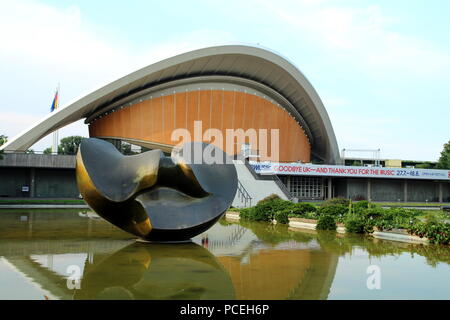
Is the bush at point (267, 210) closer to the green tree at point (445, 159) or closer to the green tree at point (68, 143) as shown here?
the green tree at point (445, 159)

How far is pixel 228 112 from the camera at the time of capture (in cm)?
4569

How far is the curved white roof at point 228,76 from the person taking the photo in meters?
37.4

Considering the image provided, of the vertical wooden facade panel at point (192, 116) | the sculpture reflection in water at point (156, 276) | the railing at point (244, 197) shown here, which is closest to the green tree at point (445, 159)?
the vertical wooden facade panel at point (192, 116)

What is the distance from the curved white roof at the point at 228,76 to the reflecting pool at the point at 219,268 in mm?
23216

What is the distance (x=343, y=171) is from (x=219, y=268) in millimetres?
32585

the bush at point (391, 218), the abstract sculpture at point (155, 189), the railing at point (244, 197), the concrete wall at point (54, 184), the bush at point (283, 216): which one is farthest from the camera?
the concrete wall at point (54, 184)

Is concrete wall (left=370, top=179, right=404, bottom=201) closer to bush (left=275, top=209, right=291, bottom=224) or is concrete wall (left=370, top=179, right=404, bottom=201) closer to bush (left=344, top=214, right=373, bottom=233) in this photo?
bush (left=275, top=209, right=291, bottom=224)

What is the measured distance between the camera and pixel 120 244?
13.4m

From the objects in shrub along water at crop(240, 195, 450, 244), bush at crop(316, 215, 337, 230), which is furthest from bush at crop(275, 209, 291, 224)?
bush at crop(316, 215, 337, 230)

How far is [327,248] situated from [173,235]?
4.18m

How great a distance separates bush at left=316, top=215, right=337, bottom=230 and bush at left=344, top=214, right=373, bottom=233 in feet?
2.82

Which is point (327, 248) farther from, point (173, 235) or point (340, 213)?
point (340, 213)

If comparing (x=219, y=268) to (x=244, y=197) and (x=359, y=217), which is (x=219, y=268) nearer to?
(x=359, y=217)
